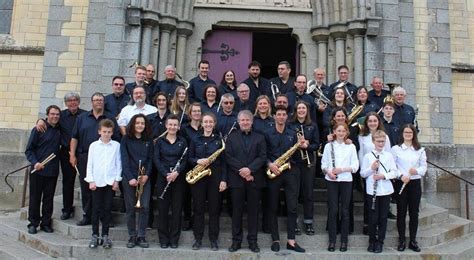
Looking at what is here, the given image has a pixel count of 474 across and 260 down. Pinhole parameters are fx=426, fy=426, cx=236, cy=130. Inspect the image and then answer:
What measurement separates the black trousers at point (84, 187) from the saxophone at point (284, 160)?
91.6 inches

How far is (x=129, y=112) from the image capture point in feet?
18.5

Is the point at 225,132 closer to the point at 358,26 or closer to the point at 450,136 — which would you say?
the point at 358,26

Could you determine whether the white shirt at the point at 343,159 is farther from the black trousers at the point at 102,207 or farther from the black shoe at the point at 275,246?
the black trousers at the point at 102,207

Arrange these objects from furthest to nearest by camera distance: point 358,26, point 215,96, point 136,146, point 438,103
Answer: point 438,103
point 358,26
point 215,96
point 136,146

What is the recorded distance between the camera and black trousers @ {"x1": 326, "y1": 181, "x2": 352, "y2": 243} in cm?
520

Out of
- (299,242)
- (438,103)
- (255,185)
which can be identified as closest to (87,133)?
(255,185)

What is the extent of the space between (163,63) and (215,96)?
2.98 meters

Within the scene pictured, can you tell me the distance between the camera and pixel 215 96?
5.77 meters

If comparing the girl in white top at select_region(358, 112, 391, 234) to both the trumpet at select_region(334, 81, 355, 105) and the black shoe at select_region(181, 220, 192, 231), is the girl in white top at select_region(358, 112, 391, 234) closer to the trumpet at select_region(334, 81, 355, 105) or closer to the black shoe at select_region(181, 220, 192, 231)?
the trumpet at select_region(334, 81, 355, 105)

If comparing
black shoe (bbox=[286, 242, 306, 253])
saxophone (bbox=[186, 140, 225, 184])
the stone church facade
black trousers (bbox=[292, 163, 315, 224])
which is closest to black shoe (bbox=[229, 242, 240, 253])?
black shoe (bbox=[286, 242, 306, 253])

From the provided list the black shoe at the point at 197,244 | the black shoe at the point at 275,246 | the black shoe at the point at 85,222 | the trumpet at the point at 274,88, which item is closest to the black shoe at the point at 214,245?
the black shoe at the point at 197,244

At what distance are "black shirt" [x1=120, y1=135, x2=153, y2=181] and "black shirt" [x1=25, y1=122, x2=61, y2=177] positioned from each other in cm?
122

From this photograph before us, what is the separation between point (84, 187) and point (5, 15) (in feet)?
19.0

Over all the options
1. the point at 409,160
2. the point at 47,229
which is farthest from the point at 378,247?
the point at 47,229
